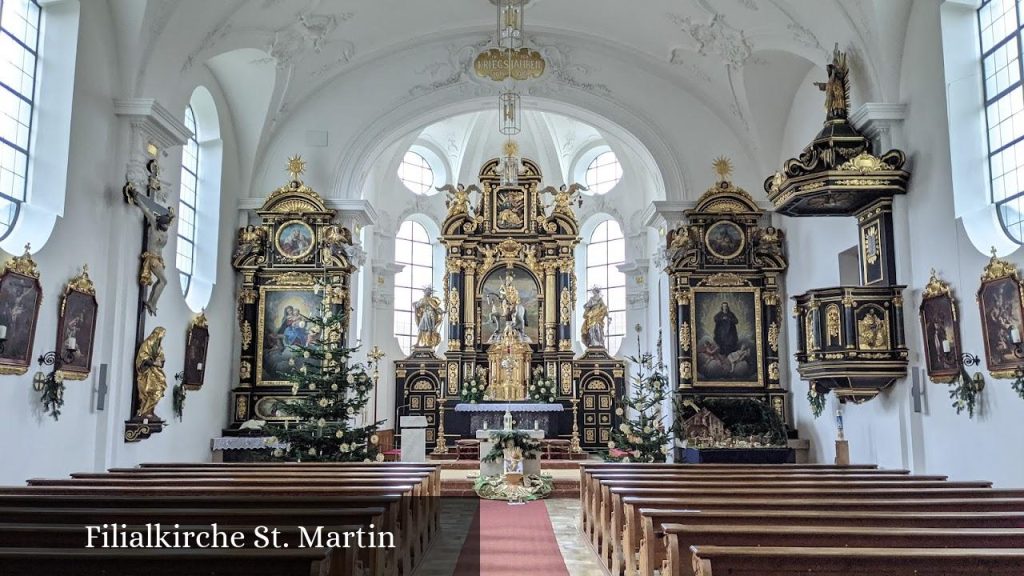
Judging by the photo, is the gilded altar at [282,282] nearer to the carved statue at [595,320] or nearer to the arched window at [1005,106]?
the carved statue at [595,320]

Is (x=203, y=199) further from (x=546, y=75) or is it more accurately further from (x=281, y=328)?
(x=546, y=75)

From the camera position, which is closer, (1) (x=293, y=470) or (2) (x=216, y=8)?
(1) (x=293, y=470)

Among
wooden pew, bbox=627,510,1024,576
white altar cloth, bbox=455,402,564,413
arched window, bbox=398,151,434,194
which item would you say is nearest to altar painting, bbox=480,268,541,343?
white altar cloth, bbox=455,402,564,413

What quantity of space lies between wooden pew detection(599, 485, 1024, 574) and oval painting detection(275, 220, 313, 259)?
10.3 meters

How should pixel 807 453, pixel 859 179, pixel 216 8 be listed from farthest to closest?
pixel 807 453 → pixel 216 8 → pixel 859 179

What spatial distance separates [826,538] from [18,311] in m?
8.29

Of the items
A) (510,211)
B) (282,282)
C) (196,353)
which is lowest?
(196,353)

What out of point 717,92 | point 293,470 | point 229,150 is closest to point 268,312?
point 229,150

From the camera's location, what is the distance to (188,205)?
1434cm

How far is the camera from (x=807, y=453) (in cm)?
1462

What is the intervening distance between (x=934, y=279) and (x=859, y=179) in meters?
1.66

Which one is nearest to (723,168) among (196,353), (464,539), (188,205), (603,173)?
(603,173)

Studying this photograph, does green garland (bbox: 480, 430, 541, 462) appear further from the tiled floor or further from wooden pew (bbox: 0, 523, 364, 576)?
wooden pew (bbox: 0, 523, 364, 576)

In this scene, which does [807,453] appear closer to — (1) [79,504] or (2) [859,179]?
(2) [859,179]
